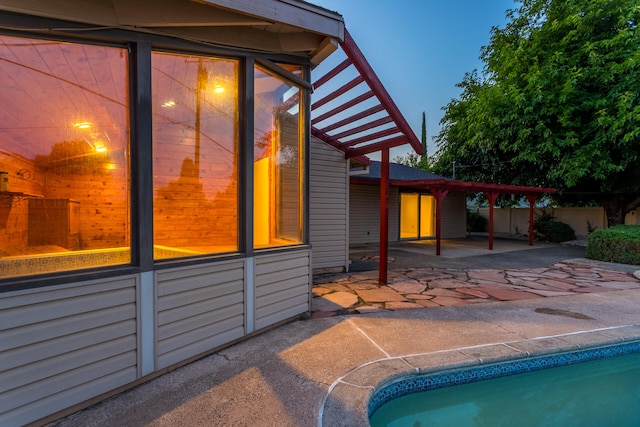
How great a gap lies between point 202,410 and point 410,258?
725cm

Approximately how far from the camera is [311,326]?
140 inches

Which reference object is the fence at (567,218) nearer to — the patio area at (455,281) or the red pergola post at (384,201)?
the patio area at (455,281)

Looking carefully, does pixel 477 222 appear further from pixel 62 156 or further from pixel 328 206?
pixel 62 156

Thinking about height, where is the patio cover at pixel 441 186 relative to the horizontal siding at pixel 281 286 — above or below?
above

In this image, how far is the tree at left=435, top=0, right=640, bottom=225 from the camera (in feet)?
34.2

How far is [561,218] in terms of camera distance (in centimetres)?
1425

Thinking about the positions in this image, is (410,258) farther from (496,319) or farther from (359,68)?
(359,68)

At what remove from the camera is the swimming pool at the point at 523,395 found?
245 centimetres

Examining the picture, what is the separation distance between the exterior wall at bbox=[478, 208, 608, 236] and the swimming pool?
13521 millimetres

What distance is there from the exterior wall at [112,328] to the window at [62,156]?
0.23m

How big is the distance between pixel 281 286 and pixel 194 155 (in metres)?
1.61

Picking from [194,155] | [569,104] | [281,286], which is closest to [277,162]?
[194,155]

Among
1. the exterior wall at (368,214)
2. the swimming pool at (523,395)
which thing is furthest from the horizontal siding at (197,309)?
the exterior wall at (368,214)

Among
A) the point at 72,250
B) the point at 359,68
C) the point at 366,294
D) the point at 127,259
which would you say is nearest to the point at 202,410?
the point at 127,259
